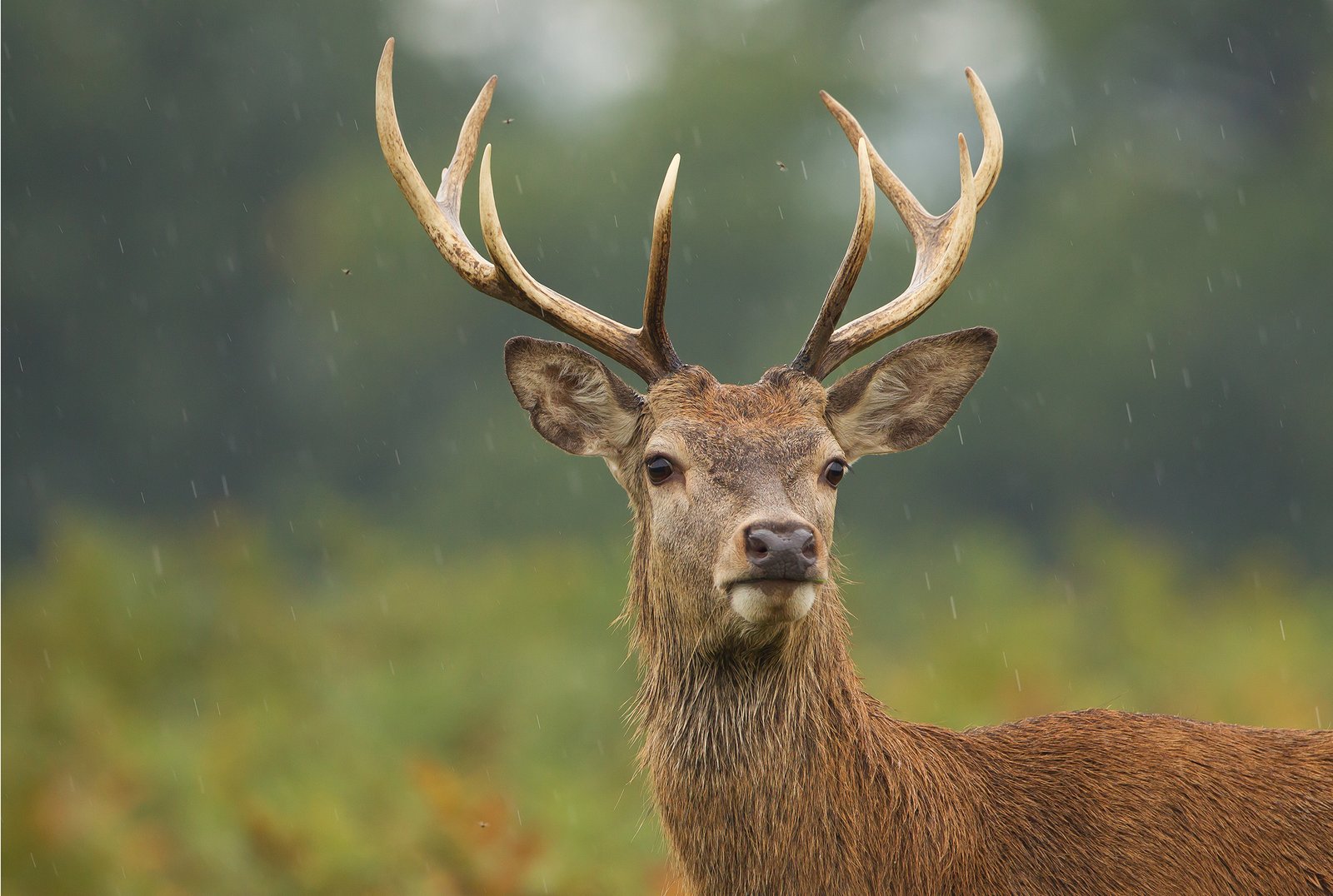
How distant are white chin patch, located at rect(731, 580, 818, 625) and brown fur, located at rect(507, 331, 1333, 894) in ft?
0.25

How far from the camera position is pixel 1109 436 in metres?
23.2

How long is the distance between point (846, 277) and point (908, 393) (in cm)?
50

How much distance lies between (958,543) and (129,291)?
1207cm

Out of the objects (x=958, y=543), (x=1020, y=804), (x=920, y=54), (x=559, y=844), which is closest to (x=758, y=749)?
(x=1020, y=804)

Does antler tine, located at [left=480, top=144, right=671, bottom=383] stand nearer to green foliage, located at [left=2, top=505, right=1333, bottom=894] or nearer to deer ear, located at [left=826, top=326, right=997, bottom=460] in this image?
deer ear, located at [left=826, top=326, right=997, bottom=460]

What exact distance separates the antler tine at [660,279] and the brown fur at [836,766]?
0.17 meters

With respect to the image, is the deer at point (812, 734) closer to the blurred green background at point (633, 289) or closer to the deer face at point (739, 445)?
the deer face at point (739, 445)

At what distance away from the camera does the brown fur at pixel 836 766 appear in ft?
14.8

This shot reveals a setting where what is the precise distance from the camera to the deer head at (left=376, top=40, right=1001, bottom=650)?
450 cm

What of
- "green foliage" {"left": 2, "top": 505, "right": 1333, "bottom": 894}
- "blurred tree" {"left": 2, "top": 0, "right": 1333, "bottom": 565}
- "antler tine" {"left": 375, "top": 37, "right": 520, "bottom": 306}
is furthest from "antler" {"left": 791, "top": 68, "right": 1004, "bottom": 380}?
"blurred tree" {"left": 2, "top": 0, "right": 1333, "bottom": 565}

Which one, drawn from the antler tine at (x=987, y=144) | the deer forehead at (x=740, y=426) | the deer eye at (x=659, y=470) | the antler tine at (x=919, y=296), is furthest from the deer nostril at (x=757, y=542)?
the antler tine at (x=987, y=144)

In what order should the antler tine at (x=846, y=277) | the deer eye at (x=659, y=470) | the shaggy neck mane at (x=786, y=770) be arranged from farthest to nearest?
1. the antler tine at (x=846, y=277)
2. the deer eye at (x=659, y=470)
3. the shaggy neck mane at (x=786, y=770)

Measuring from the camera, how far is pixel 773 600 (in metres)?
4.36

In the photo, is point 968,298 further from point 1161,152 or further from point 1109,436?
point 1161,152
